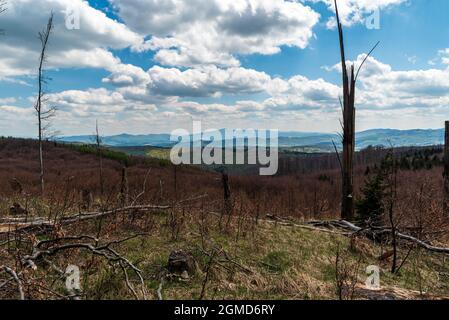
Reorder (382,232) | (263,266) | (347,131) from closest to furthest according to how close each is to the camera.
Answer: (263,266) → (382,232) → (347,131)

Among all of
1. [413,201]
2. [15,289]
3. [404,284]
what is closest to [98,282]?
[15,289]

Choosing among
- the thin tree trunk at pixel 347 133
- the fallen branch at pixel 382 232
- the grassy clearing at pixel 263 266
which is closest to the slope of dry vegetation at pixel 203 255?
the grassy clearing at pixel 263 266

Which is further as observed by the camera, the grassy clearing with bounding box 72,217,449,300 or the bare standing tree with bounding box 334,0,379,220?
the bare standing tree with bounding box 334,0,379,220

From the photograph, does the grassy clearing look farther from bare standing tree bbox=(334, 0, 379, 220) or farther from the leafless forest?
bare standing tree bbox=(334, 0, 379, 220)

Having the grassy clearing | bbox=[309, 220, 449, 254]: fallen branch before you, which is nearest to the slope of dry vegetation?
the grassy clearing

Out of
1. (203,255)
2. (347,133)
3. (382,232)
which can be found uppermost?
(347,133)

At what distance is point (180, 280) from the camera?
4.85 m

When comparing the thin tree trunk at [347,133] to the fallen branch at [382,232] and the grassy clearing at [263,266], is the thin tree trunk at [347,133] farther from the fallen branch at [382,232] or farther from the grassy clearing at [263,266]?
the grassy clearing at [263,266]

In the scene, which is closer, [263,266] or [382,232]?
[263,266]

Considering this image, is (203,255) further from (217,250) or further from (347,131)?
(347,131)

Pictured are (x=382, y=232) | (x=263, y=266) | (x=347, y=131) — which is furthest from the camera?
(x=347, y=131)

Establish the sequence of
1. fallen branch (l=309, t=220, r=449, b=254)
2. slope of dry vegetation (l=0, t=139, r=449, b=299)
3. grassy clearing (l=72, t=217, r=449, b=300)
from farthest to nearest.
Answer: fallen branch (l=309, t=220, r=449, b=254) → grassy clearing (l=72, t=217, r=449, b=300) → slope of dry vegetation (l=0, t=139, r=449, b=299)

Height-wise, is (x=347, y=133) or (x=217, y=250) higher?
(x=347, y=133)

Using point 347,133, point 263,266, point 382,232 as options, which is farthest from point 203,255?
point 347,133
